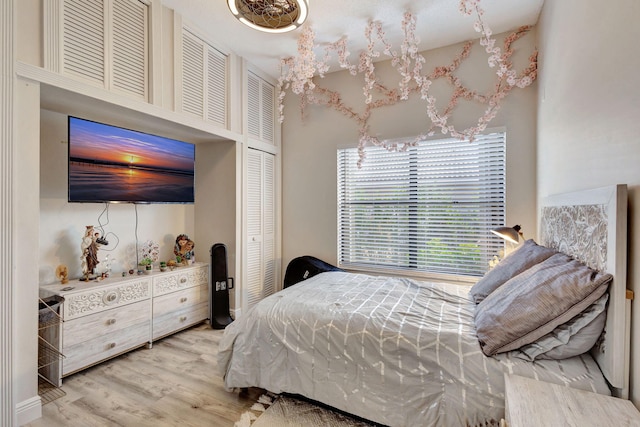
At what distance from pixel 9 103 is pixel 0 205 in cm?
59

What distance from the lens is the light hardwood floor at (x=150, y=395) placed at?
1818 mm

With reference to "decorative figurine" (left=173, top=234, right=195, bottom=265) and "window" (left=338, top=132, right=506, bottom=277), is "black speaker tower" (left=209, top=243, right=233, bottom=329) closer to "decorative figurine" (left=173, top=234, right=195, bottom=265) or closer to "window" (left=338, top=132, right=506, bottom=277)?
"decorative figurine" (left=173, top=234, right=195, bottom=265)

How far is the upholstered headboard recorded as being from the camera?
3.55ft

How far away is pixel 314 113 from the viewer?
389cm

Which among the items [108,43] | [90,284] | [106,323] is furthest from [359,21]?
[106,323]

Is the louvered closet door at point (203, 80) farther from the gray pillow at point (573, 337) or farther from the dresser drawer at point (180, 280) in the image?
the gray pillow at point (573, 337)

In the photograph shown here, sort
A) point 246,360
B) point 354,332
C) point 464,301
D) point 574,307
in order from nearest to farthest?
point 574,307
point 354,332
point 246,360
point 464,301

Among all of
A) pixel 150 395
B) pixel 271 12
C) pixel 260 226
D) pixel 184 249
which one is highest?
pixel 271 12

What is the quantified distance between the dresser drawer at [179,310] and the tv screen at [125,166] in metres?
0.97

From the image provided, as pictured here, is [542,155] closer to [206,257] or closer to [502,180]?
[502,180]

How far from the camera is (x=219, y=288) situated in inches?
129

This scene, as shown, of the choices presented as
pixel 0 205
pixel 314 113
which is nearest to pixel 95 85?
pixel 0 205

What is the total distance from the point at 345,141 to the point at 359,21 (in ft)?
4.22

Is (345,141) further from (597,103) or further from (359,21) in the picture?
(597,103)
